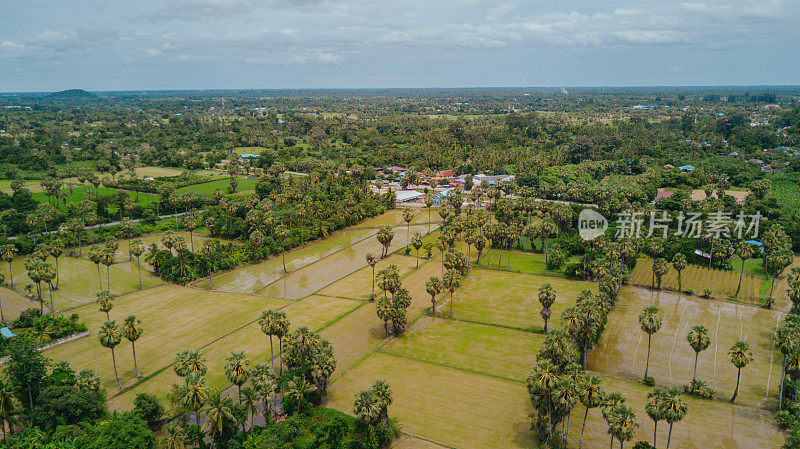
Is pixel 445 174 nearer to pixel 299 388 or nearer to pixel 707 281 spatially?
pixel 707 281

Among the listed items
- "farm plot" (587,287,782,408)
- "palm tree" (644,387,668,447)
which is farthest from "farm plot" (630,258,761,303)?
"palm tree" (644,387,668,447)

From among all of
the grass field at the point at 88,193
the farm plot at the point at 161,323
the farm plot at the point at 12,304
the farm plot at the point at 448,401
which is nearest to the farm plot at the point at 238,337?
the farm plot at the point at 161,323

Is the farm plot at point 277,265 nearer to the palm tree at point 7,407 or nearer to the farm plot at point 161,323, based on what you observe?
the farm plot at point 161,323

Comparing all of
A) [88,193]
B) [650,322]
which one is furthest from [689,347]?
[88,193]

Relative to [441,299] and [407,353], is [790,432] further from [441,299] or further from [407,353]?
[441,299]

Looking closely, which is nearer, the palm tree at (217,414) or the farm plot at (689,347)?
the palm tree at (217,414)

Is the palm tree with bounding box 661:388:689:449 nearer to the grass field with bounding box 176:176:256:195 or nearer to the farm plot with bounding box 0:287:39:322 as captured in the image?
the farm plot with bounding box 0:287:39:322
